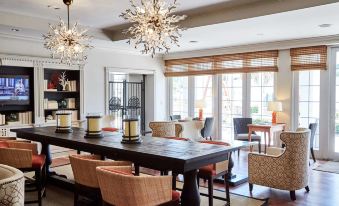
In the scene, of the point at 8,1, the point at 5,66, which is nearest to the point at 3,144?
the point at 8,1

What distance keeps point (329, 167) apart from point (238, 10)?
3659mm

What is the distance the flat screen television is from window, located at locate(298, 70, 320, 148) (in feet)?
19.8

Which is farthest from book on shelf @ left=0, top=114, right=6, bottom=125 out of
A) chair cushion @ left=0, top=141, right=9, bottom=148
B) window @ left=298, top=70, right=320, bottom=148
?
window @ left=298, top=70, right=320, bottom=148

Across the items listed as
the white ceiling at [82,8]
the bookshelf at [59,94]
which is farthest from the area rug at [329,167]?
the bookshelf at [59,94]

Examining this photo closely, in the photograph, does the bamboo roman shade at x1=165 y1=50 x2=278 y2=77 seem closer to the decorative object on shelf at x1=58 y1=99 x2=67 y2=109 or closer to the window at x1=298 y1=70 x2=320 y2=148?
the window at x1=298 y1=70 x2=320 y2=148

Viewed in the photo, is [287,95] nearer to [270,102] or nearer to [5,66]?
[270,102]

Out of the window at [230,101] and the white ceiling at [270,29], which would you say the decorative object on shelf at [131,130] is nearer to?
the white ceiling at [270,29]

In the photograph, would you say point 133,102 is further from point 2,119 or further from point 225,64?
point 2,119

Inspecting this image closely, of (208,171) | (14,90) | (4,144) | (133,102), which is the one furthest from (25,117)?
(208,171)

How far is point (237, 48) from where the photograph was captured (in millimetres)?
8109

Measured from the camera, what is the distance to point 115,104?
899 cm

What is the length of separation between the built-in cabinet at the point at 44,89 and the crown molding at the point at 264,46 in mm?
3115

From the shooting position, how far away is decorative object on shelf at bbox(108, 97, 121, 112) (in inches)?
348

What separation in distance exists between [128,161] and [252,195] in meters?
2.21
